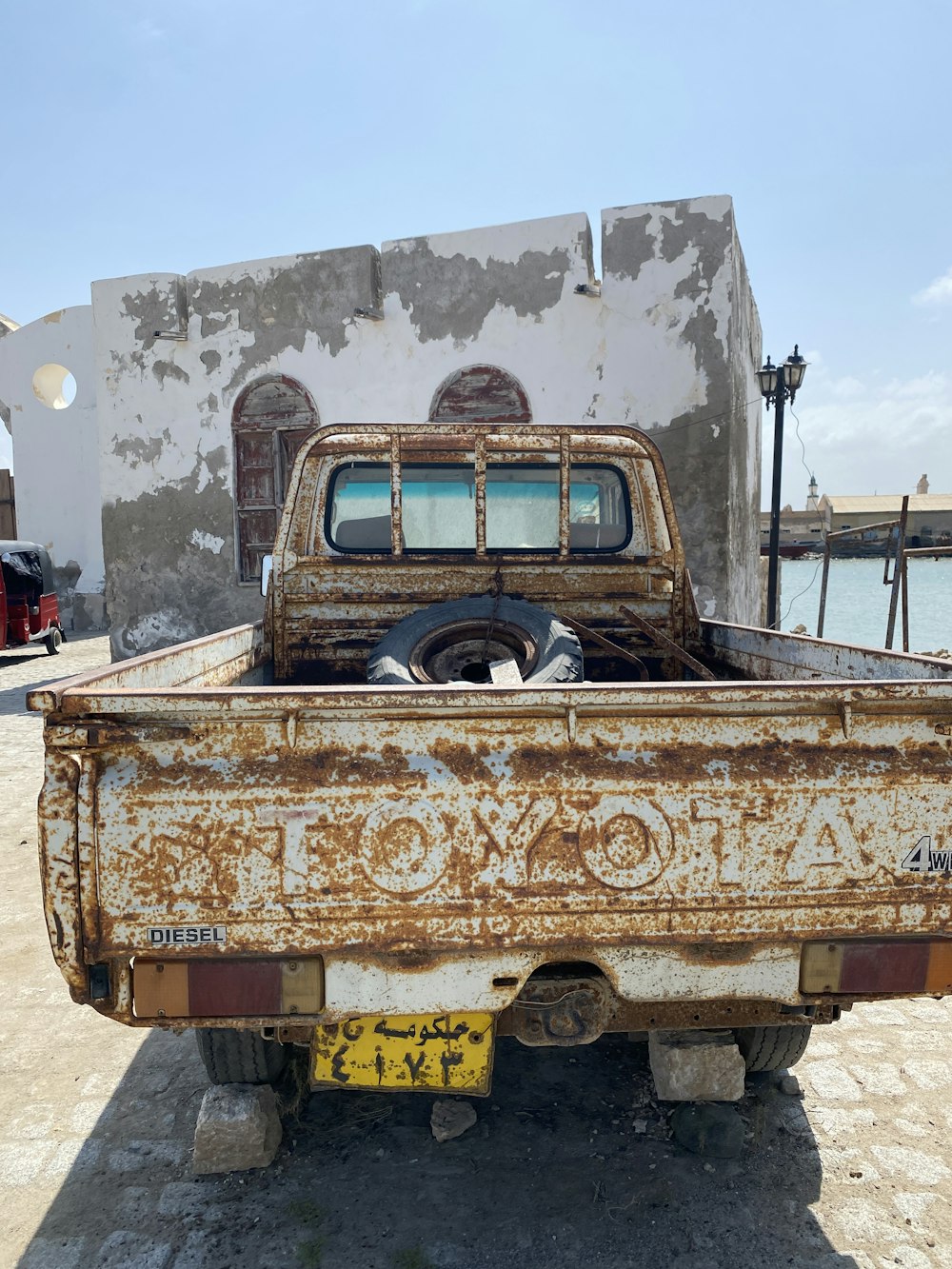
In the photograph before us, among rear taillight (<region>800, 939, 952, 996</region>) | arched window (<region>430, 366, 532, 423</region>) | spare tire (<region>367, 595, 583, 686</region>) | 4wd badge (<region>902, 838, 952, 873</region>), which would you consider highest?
arched window (<region>430, 366, 532, 423</region>)

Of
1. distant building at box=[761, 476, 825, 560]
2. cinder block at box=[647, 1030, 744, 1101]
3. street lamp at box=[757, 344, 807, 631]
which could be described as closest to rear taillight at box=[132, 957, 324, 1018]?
cinder block at box=[647, 1030, 744, 1101]

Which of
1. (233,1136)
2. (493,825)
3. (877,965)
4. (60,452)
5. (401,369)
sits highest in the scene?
(401,369)

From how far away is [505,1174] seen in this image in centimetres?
226

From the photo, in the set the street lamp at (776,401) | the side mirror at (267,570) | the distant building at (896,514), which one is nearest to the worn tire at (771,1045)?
the side mirror at (267,570)

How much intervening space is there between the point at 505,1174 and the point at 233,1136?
694 millimetres

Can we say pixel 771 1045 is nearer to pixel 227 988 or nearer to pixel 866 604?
pixel 227 988

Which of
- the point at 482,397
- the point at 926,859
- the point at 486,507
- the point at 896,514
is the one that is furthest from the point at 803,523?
the point at 926,859

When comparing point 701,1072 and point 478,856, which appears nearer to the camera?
point 478,856

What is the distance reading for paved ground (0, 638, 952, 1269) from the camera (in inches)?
78.7

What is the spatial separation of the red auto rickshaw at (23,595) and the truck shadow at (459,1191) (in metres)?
10.4

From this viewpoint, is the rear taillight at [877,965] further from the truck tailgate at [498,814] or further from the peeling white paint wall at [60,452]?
the peeling white paint wall at [60,452]

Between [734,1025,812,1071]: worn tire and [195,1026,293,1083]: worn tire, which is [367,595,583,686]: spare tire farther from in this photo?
[734,1025,812,1071]: worn tire

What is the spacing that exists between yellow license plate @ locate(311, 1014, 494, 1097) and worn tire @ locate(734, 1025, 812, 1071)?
0.83 metres

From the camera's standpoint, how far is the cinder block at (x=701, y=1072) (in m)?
2.34
